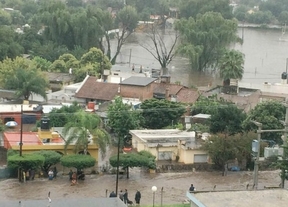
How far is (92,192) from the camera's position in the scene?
20.0 m

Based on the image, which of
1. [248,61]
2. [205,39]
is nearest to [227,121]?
[205,39]

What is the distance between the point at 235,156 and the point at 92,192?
4875 millimetres

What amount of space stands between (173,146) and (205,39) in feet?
83.0

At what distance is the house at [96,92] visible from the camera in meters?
31.2

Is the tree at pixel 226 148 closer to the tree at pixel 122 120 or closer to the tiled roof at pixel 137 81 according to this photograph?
the tree at pixel 122 120

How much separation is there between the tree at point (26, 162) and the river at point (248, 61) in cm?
2197

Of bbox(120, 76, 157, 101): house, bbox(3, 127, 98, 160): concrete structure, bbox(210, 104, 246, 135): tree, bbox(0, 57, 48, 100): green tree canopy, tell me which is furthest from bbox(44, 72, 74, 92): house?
bbox(210, 104, 246, 135): tree

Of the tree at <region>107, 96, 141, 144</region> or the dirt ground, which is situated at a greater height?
the tree at <region>107, 96, 141, 144</region>

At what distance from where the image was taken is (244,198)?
44.4 ft

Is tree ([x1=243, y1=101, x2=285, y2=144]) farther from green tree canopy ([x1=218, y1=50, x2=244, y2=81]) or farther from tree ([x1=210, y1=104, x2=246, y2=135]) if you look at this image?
green tree canopy ([x1=218, y1=50, x2=244, y2=81])

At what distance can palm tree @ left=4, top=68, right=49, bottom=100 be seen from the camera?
102 feet

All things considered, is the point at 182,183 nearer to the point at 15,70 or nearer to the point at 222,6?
the point at 15,70

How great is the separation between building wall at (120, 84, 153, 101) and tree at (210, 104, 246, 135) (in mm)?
6679

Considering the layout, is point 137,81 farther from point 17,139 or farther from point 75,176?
point 75,176
